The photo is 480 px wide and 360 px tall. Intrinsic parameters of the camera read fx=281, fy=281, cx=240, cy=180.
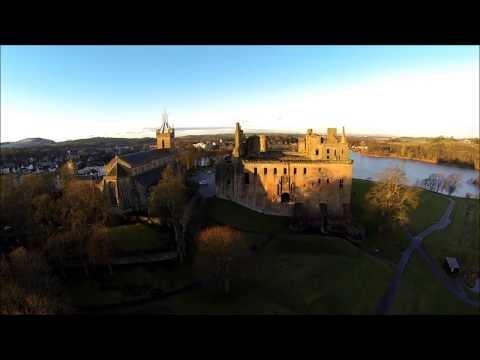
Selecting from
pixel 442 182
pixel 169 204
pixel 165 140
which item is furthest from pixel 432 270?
pixel 165 140

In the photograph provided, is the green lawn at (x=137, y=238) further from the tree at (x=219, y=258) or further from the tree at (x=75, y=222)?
the tree at (x=219, y=258)

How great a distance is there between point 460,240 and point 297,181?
1267cm

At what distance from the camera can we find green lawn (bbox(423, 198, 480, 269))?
1806 cm

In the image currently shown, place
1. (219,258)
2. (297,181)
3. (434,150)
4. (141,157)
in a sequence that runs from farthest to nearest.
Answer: (434,150) < (141,157) < (297,181) < (219,258)

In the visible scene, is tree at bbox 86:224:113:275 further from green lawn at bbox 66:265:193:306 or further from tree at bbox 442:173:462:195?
tree at bbox 442:173:462:195

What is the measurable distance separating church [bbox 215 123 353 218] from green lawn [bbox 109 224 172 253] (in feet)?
27.3

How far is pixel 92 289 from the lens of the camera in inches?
526

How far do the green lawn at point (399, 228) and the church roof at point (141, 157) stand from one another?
64.8ft

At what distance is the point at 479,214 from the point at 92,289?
3257 cm

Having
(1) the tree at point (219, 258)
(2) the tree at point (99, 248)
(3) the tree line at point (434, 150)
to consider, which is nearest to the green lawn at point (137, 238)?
(2) the tree at point (99, 248)

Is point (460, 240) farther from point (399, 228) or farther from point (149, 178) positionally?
point (149, 178)

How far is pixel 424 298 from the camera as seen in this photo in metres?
13.6
